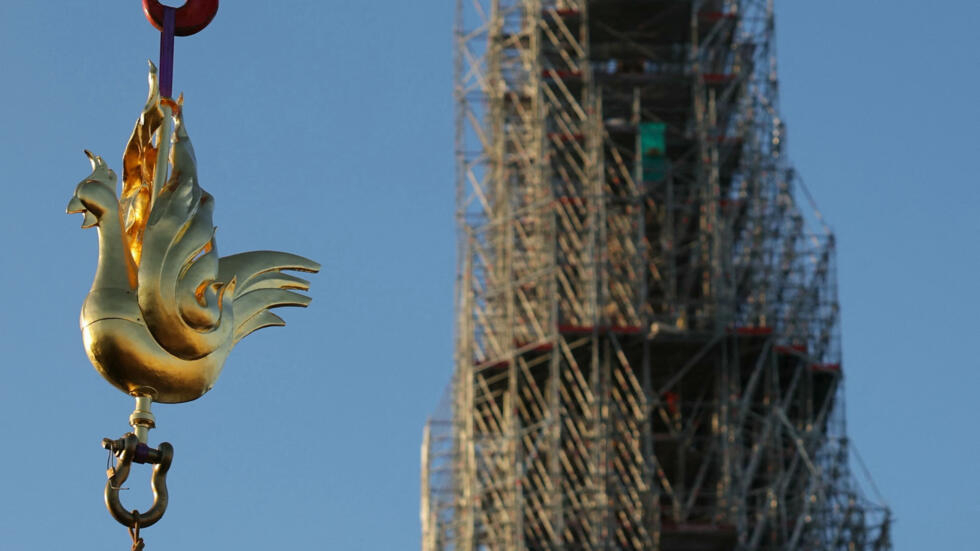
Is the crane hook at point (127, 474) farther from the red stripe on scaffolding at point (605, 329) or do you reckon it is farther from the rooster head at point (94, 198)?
the red stripe on scaffolding at point (605, 329)

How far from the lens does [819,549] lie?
4359 cm

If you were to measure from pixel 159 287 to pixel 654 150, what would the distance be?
132 ft

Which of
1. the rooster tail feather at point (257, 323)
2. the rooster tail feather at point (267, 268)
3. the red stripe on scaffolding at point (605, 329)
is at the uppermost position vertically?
the red stripe on scaffolding at point (605, 329)

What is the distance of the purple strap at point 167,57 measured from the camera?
24.5 feet

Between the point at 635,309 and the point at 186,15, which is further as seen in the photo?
the point at 635,309

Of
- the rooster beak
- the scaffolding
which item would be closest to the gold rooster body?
the rooster beak

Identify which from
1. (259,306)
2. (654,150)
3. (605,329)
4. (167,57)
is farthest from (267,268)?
(654,150)

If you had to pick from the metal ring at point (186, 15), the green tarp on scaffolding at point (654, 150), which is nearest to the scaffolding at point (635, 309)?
the green tarp on scaffolding at point (654, 150)

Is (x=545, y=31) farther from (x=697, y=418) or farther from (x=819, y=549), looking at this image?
(x=819, y=549)

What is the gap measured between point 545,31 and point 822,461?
33.8 feet

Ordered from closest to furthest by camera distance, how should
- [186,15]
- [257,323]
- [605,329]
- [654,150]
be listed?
[257,323], [186,15], [605,329], [654,150]

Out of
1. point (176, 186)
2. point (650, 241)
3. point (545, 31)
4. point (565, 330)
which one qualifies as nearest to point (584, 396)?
point (565, 330)

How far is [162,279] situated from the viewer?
703 cm

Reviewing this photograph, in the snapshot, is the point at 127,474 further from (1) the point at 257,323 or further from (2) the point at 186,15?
(2) the point at 186,15
